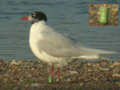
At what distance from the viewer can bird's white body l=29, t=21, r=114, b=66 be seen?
12.1 meters

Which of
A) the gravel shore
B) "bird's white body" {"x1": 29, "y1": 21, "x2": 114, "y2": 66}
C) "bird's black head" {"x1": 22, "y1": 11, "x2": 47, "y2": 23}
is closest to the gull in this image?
"bird's white body" {"x1": 29, "y1": 21, "x2": 114, "y2": 66}

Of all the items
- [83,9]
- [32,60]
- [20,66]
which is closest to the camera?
[20,66]

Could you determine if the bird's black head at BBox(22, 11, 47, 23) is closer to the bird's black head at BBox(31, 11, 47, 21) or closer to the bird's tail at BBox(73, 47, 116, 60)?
the bird's black head at BBox(31, 11, 47, 21)

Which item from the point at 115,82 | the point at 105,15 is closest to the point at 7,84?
the point at 115,82

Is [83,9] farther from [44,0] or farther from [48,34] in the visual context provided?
[48,34]

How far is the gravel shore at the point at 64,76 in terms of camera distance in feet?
39.6

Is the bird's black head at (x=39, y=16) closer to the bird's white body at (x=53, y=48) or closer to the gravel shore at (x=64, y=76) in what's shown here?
the bird's white body at (x=53, y=48)

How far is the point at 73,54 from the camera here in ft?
39.9

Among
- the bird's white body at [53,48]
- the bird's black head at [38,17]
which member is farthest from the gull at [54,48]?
the bird's black head at [38,17]

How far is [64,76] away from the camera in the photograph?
1330 cm

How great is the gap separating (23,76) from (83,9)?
66.5ft

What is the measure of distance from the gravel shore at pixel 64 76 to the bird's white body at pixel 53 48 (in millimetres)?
769

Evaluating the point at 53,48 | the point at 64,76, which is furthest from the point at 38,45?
the point at 64,76

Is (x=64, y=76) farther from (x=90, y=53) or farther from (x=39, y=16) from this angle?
(x=39, y=16)
